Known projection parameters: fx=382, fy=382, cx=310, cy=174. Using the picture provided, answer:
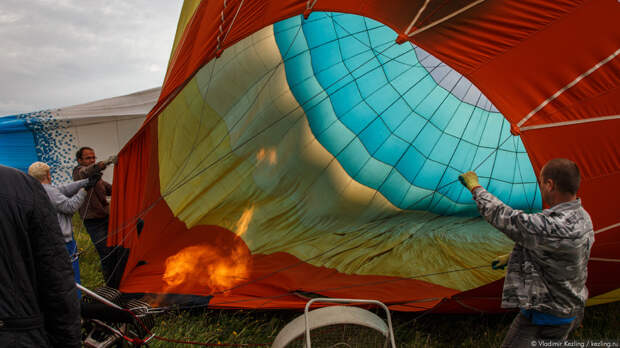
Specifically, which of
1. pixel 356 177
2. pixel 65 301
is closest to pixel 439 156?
pixel 356 177

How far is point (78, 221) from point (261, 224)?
2.79 meters

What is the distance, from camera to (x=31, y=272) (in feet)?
3.40

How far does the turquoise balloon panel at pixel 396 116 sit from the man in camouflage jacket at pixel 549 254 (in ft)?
7.89

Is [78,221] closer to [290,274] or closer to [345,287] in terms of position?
[290,274]

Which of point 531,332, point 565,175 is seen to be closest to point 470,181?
point 565,175

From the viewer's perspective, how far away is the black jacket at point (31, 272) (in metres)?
0.98

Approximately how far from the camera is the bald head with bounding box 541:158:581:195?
142 centimetres

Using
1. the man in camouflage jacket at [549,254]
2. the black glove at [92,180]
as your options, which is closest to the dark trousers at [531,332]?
the man in camouflage jacket at [549,254]

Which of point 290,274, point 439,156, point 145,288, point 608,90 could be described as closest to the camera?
point 608,90

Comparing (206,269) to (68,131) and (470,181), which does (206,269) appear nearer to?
(470,181)

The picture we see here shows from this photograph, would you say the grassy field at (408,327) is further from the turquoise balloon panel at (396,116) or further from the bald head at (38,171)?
the turquoise balloon panel at (396,116)

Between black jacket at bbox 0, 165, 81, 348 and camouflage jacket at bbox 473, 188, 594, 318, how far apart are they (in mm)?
1467

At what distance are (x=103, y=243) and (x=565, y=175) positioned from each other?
313 cm

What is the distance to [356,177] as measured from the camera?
399cm
